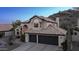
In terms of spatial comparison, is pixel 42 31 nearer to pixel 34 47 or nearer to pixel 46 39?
pixel 46 39

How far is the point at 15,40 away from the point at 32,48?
275 mm

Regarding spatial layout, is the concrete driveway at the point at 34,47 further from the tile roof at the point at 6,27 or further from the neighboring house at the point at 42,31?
the tile roof at the point at 6,27

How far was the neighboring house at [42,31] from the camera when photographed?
9.36ft

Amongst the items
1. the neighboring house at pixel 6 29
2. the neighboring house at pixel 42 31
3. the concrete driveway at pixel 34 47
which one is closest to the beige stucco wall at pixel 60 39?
the neighboring house at pixel 42 31

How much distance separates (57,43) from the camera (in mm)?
2855

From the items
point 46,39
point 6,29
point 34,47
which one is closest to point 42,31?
point 46,39

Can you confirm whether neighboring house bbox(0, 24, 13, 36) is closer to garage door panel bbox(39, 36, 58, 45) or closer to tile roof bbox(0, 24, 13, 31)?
tile roof bbox(0, 24, 13, 31)

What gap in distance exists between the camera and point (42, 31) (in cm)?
290

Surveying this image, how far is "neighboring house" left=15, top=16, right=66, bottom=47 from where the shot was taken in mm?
2854

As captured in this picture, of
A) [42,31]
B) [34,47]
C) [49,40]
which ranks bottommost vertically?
[34,47]

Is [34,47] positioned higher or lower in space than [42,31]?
lower

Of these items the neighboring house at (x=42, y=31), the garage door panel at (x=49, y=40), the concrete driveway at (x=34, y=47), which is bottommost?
the concrete driveway at (x=34, y=47)
